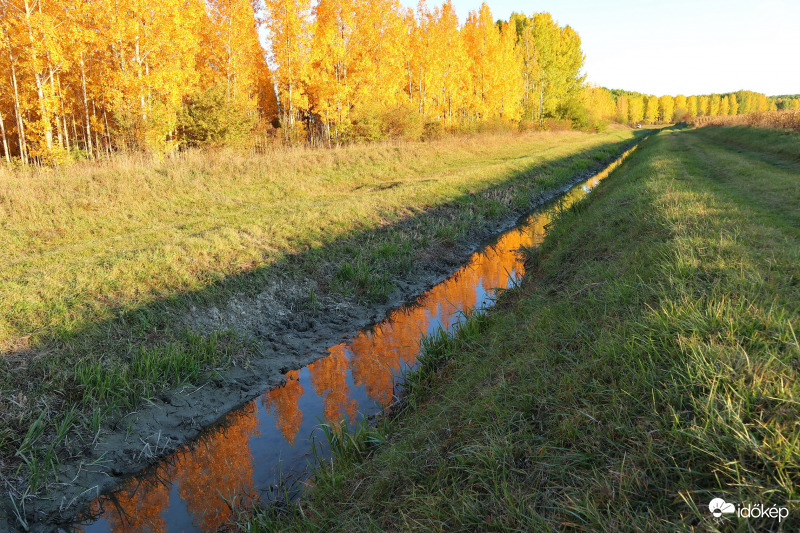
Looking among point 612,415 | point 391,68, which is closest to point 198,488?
point 612,415

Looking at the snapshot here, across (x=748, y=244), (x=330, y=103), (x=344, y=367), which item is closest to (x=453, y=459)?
(x=344, y=367)

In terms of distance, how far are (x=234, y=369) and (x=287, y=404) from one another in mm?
1063

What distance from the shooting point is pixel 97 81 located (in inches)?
861

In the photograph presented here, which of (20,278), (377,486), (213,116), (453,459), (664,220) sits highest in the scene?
(213,116)

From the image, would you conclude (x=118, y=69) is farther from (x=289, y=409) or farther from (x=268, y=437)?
(x=268, y=437)

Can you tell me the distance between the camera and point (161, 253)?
767 centimetres

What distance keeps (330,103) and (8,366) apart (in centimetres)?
2441

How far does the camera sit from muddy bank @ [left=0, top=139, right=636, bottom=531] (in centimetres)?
404

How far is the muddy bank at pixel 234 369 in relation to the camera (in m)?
4.04

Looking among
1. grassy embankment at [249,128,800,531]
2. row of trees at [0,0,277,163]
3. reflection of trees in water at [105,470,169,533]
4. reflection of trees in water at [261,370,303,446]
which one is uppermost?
row of trees at [0,0,277,163]

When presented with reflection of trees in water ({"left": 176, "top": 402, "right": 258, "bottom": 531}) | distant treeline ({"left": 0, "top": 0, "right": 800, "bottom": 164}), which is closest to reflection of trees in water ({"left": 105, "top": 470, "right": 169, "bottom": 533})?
reflection of trees in water ({"left": 176, "top": 402, "right": 258, "bottom": 531})

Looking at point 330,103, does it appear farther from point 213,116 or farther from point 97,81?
point 97,81

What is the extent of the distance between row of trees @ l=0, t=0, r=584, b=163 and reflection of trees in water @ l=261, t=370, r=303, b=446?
1681cm

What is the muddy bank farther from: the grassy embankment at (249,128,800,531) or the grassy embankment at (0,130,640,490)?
the grassy embankment at (249,128,800,531)
